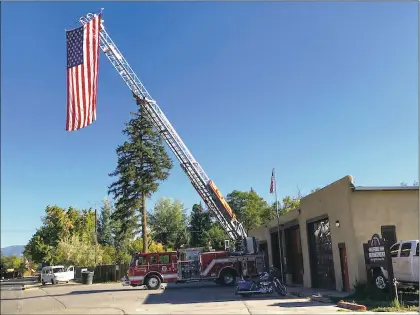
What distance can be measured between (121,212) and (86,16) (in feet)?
94.8

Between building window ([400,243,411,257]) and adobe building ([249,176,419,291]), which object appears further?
adobe building ([249,176,419,291])

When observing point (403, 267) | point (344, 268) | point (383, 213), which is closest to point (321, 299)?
point (344, 268)

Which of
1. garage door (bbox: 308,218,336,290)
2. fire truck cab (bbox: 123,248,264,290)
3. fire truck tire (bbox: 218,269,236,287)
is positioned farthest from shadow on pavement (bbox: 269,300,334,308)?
fire truck tire (bbox: 218,269,236,287)

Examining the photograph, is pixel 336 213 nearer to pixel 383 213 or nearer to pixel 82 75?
pixel 383 213

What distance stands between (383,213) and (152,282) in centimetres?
1392

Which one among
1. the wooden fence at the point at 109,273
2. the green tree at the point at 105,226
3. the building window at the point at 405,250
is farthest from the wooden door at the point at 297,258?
the green tree at the point at 105,226

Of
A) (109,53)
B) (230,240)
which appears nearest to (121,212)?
(230,240)

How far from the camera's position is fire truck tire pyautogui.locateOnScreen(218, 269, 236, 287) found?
87.0 feet

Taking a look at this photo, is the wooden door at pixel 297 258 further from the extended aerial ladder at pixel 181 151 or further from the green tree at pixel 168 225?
the green tree at pixel 168 225

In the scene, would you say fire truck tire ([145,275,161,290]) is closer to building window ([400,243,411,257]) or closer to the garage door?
the garage door

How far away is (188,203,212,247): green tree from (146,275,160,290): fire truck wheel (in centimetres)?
4741

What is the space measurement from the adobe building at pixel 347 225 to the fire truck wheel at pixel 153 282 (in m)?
8.41

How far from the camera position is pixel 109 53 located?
1036 inches

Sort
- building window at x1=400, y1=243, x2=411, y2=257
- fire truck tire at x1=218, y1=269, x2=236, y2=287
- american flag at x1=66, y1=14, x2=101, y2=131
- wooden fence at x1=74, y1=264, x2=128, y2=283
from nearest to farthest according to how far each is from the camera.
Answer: building window at x1=400, y1=243, x2=411, y2=257, american flag at x1=66, y1=14, x2=101, y2=131, fire truck tire at x1=218, y1=269, x2=236, y2=287, wooden fence at x1=74, y1=264, x2=128, y2=283
